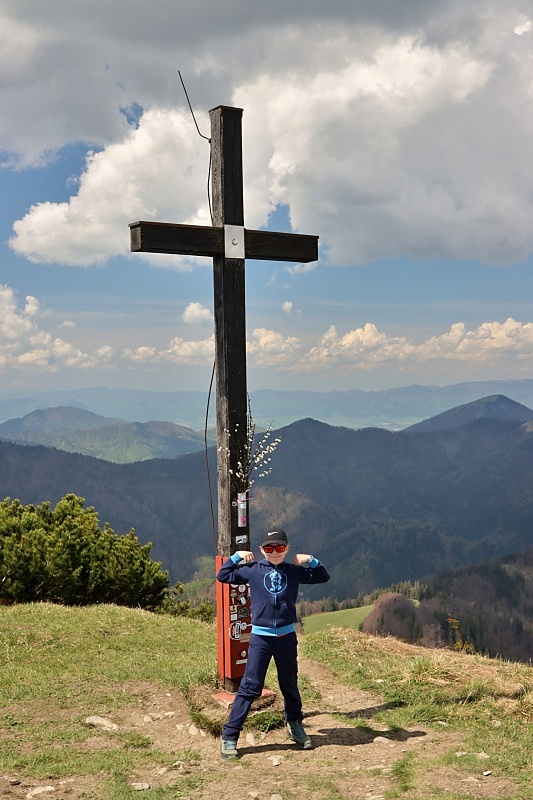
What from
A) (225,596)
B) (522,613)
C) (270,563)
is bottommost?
(522,613)

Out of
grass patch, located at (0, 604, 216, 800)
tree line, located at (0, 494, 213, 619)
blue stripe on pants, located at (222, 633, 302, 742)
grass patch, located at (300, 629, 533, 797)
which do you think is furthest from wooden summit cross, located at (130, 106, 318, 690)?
tree line, located at (0, 494, 213, 619)

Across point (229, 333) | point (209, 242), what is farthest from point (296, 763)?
point (209, 242)

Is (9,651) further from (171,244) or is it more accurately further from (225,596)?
(171,244)

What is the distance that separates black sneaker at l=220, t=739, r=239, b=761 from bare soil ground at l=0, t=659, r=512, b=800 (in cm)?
11

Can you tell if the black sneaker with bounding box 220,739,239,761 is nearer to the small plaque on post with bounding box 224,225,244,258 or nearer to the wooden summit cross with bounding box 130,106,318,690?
the wooden summit cross with bounding box 130,106,318,690

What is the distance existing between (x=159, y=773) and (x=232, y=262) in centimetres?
602

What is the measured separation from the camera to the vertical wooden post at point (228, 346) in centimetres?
930

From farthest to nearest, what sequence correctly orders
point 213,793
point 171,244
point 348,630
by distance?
point 348,630 → point 171,244 → point 213,793

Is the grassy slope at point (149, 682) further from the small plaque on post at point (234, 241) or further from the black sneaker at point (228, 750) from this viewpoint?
the small plaque on post at point (234, 241)

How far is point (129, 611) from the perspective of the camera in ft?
51.9

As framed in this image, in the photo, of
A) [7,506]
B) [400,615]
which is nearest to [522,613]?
[400,615]

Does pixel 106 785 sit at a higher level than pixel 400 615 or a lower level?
higher

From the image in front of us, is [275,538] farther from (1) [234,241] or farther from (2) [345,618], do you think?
(2) [345,618]

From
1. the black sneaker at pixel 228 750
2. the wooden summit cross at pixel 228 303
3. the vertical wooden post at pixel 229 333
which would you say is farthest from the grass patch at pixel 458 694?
the vertical wooden post at pixel 229 333
